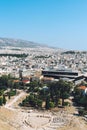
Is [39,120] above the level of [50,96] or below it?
below

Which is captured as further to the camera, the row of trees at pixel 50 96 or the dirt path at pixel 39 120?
the row of trees at pixel 50 96

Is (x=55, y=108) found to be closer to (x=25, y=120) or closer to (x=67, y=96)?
(x=67, y=96)

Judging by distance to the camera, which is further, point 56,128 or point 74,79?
point 74,79

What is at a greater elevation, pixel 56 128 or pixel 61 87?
pixel 61 87

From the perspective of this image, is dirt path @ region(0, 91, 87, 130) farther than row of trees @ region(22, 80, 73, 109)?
No

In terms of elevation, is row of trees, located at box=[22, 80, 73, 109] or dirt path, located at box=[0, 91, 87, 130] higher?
row of trees, located at box=[22, 80, 73, 109]

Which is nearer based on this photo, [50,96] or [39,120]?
[39,120]

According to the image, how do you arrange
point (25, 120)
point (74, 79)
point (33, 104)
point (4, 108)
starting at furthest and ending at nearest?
point (74, 79)
point (33, 104)
point (4, 108)
point (25, 120)

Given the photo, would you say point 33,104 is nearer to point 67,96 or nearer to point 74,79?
point 67,96

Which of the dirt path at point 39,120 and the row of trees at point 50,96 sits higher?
the row of trees at point 50,96

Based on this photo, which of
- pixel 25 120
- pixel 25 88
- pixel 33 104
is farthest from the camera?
pixel 25 88

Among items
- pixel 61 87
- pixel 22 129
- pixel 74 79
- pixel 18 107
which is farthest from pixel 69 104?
pixel 74 79
